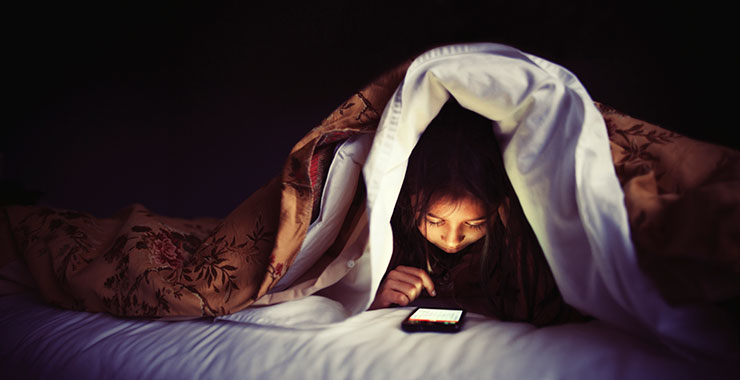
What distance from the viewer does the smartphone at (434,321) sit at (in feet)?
1.69

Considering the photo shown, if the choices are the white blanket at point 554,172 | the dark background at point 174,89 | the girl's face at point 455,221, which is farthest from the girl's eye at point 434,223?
the dark background at point 174,89

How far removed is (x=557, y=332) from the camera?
1.54ft

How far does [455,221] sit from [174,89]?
184 centimetres

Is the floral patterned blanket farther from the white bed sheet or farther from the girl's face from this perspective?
the girl's face

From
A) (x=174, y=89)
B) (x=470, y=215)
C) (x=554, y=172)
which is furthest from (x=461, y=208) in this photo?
(x=174, y=89)

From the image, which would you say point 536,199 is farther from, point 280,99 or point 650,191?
point 280,99

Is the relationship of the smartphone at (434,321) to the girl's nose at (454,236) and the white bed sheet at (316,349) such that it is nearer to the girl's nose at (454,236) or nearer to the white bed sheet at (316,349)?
the white bed sheet at (316,349)

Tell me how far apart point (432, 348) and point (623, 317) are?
0.22 meters

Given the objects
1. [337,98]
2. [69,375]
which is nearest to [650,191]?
[69,375]

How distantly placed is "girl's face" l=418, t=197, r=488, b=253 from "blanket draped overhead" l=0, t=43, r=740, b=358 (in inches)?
3.4

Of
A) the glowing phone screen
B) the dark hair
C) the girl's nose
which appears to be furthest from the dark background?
the glowing phone screen

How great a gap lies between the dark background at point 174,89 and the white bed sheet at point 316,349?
120 cm

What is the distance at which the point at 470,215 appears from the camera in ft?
2.06

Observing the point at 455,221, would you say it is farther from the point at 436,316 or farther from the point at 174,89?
the point at 174,89
